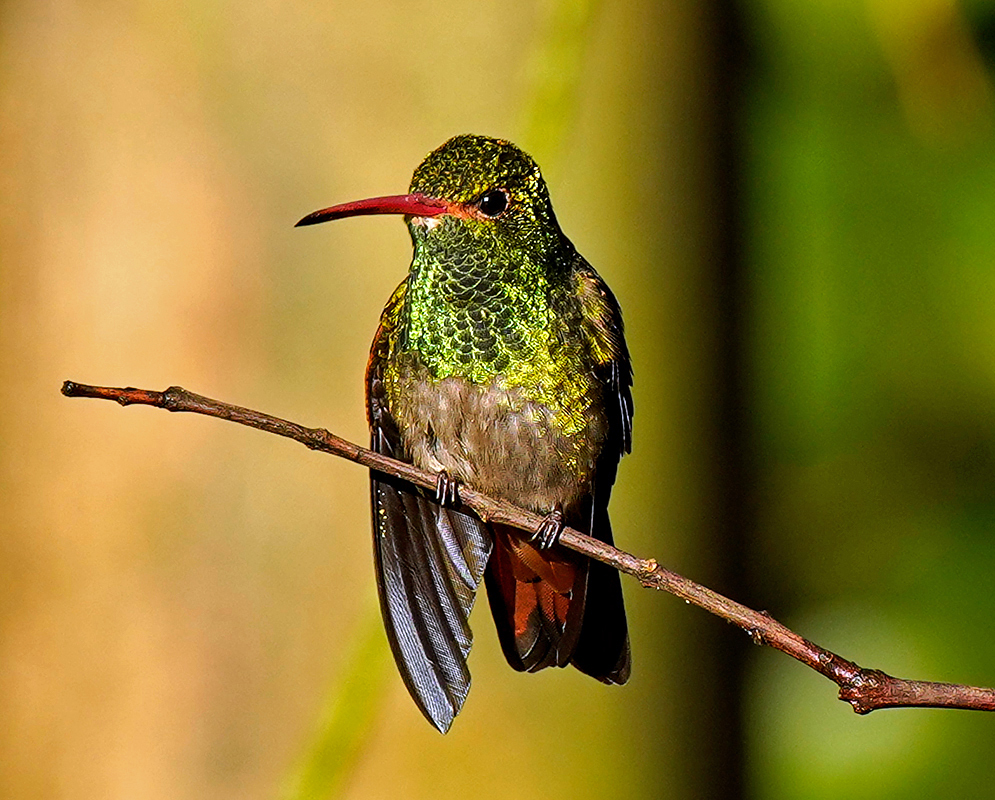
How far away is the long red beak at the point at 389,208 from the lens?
1.03 meters

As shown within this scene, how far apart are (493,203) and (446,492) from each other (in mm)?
386

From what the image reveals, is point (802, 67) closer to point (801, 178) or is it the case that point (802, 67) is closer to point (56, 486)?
point (801, 178)

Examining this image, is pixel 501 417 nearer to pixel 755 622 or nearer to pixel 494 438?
pixel 494 438

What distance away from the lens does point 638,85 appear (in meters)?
1.78

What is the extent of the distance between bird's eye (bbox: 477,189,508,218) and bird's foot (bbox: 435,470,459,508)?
35cm

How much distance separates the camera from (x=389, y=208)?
121 cm

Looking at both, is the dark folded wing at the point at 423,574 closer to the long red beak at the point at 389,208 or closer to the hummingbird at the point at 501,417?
the hummingbird at the point at 501,417

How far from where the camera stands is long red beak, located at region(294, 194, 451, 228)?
103cm

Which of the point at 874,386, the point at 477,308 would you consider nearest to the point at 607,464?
the point at 477,308

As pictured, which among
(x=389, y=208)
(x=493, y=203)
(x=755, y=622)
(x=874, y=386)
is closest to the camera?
(x=755, y=622)

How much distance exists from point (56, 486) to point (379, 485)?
0.51 metres

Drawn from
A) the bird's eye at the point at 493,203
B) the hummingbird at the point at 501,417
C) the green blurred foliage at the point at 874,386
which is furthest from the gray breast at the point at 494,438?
the green blurred foliage at the point at 874,386

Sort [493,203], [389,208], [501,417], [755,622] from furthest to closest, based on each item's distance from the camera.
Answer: [501,417], [493,203], [389,208], [755,622]

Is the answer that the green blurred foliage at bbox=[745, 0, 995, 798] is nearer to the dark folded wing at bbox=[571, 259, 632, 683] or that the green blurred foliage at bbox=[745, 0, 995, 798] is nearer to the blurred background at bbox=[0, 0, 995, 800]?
the blurred background at bbox=[0, 0, 995, 800]
